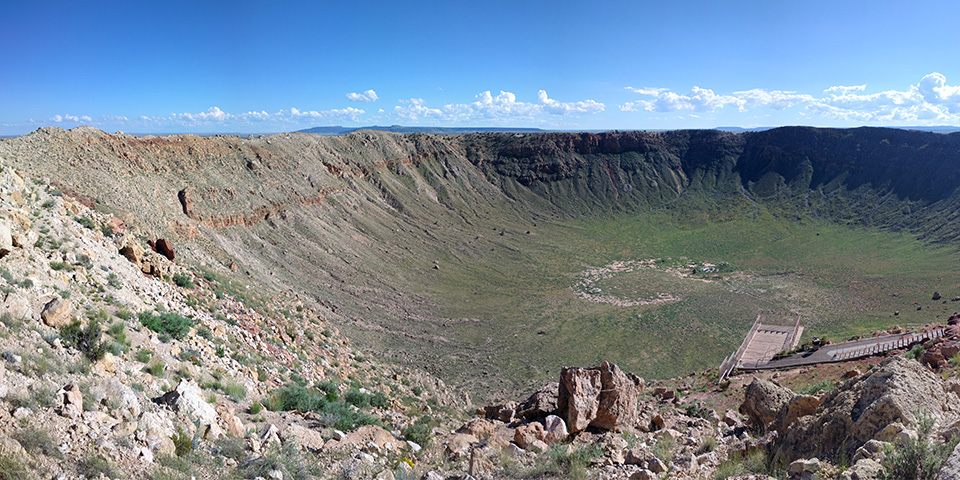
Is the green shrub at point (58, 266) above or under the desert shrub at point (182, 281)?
above

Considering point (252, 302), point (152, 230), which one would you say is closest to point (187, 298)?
point (252, 302)

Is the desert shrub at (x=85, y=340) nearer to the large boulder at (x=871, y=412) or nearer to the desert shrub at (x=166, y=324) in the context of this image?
the desert shrub at (x=166, y=324)

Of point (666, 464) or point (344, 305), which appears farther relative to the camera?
point (344, 305)

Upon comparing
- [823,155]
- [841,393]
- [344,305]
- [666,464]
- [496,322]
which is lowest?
[496,322]

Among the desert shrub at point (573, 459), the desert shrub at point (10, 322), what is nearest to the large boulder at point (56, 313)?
the desert shrub at point (10, 322)

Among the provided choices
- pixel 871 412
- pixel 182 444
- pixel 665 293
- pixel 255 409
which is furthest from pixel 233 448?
pixel 665 293

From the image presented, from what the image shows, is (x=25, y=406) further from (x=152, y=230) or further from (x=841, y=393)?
(x=152, y=230)
